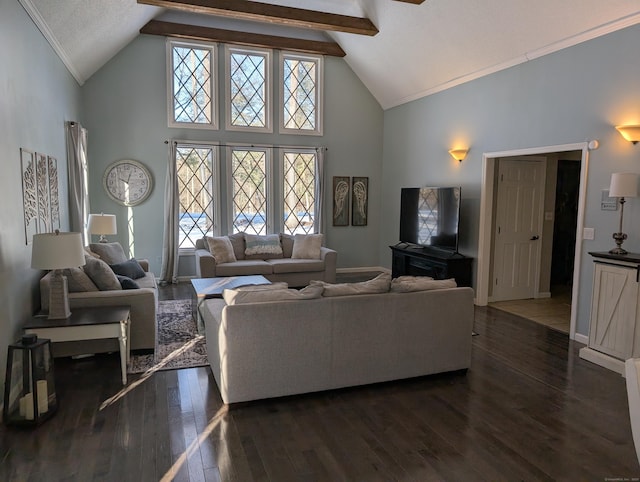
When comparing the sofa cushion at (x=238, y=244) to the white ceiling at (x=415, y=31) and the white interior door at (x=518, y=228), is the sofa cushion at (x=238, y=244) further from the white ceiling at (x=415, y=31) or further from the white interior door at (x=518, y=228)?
the white interior door at (x=518, y=228)

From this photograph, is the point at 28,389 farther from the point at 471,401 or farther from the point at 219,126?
the point at 219,126

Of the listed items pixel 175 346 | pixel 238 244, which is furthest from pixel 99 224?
pixel 175 346

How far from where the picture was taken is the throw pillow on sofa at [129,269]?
484 centimetres

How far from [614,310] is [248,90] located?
6.04m

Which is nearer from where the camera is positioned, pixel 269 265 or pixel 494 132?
pixel 494 132

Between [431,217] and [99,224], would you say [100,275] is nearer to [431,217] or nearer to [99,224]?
[99,224]

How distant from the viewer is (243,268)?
6.23m

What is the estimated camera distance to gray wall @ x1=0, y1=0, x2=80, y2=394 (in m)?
3.00

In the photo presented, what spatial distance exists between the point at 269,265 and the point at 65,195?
2.68 m

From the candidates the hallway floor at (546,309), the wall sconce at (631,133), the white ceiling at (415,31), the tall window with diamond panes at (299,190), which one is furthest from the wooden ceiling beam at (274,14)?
the hallway floor at (546,309)

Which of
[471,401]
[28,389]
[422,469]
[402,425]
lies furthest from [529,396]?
[28,389]

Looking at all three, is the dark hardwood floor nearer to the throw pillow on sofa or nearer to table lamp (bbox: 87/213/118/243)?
the throw pillow on sofa

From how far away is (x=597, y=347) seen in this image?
12.9 ft

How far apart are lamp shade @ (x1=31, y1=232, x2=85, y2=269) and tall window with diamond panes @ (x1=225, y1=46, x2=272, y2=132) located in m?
4.53
